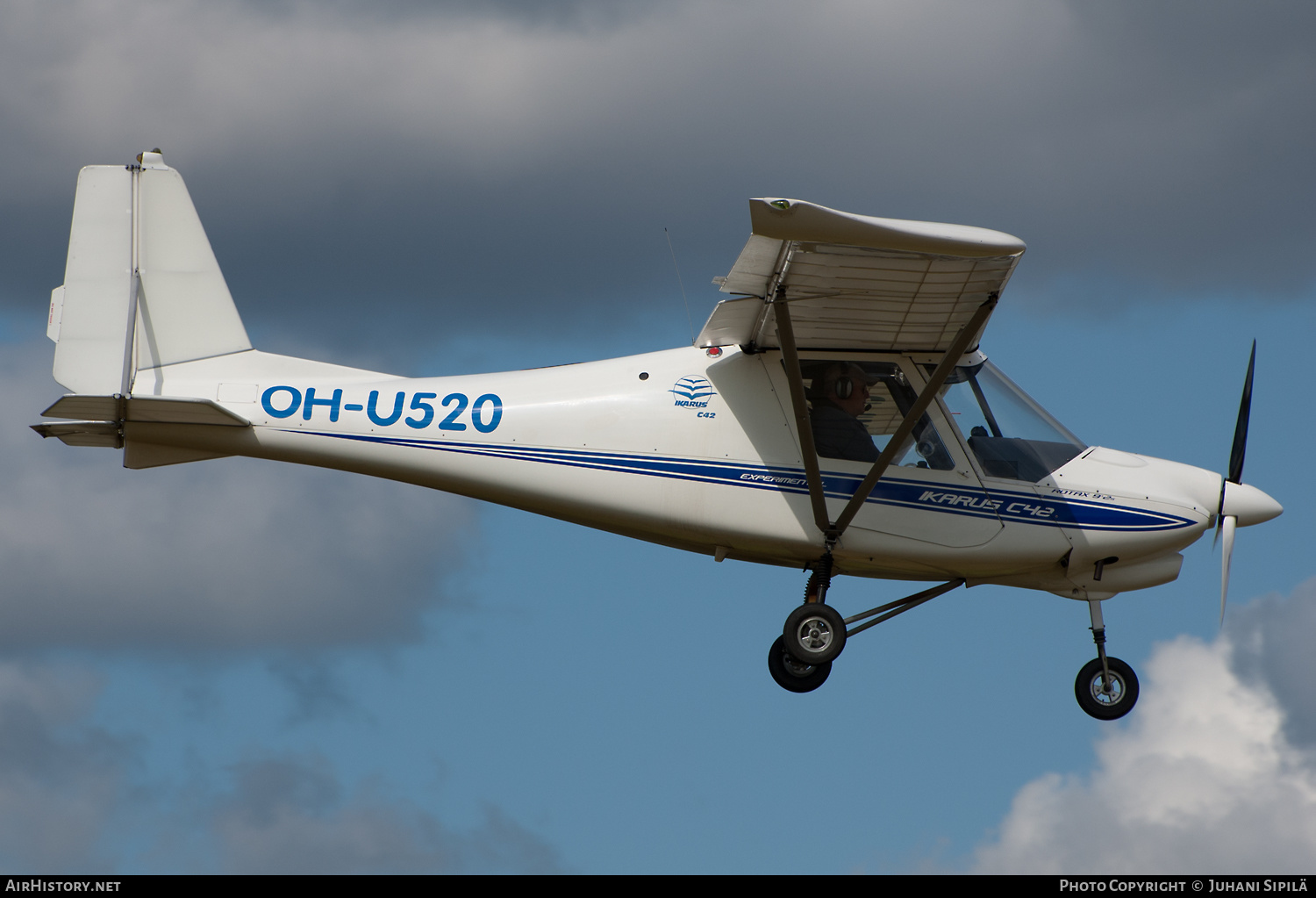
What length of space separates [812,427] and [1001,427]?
1744 millimetres

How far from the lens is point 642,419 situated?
13.4 m

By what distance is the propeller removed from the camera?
13.8 meters

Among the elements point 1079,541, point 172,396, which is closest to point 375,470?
point 172,396

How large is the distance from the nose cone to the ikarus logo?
481 centimetres

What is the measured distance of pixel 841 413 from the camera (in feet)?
43.7

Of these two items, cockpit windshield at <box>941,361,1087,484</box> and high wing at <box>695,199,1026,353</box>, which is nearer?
high wing at <box>695,199,1026,353</box>

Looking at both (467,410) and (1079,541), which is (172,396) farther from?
(1079,541)

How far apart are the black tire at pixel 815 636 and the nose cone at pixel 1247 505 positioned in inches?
150

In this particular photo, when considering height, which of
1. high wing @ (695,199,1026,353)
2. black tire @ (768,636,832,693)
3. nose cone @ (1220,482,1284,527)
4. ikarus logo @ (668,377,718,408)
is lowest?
black tire @ (768,636,832,693)

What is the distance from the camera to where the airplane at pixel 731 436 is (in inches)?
520

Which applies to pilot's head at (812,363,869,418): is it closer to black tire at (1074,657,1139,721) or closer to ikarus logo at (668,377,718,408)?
ikarus logo at (668,377,718,408)

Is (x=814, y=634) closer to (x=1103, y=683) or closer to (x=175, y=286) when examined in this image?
(x=1103, y=683)

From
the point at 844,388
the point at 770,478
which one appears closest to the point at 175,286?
Result: the point at 770,478

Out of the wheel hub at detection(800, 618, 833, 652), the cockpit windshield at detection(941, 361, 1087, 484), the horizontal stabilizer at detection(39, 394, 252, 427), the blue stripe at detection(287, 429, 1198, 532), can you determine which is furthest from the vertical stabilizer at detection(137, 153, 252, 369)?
the cockpit windshield at detection(941, 361, 1087, 484)
